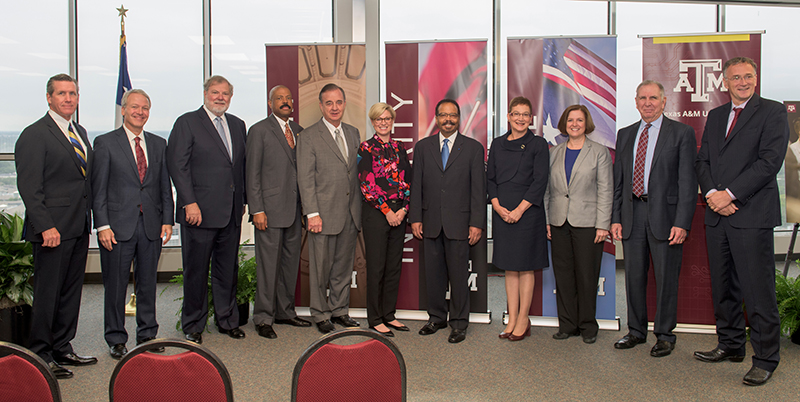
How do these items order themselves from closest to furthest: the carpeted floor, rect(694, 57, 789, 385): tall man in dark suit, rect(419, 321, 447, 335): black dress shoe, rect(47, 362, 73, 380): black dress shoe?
1. the carpeted floor
2. rect(694, 57, 789, 385): tall man in dark suit
3. rect(47, 362, 73, 380): black dress shoe
4. rect(419, 321, 447, 335): black dress shoe

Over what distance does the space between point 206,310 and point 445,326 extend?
1919 mm

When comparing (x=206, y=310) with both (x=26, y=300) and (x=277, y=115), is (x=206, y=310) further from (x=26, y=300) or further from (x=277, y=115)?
(x=277, y=115)

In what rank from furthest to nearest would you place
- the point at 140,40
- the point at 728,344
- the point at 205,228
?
the point at 140,40, the point at 205,228, the point at 728,344

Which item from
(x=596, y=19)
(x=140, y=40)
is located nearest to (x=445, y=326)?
(x=596, y=19)

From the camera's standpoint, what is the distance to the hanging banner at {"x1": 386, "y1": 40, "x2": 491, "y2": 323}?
430 cm

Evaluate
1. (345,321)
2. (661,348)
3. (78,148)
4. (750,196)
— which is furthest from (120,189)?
(750,196)

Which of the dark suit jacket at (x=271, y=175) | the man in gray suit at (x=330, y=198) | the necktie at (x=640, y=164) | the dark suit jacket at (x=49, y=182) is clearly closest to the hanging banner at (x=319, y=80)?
the man in gray suit at (x=330, y=198)

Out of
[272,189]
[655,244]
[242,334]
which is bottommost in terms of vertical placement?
[242,334]

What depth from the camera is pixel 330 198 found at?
3904 mm

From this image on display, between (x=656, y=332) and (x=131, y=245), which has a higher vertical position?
(x=131, y=245)

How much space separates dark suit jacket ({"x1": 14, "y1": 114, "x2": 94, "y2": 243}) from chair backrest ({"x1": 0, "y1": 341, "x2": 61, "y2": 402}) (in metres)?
2.04

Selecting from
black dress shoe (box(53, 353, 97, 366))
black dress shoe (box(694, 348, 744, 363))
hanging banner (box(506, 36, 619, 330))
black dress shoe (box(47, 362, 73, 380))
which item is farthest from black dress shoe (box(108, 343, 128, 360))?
black dress shoe (box(694, 348, 744, 363))

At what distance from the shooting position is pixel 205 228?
12.1 ft

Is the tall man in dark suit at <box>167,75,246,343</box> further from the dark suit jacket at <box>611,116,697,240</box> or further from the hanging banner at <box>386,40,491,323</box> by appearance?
the dark suit jacket at <box>611,116,697,240</box>
